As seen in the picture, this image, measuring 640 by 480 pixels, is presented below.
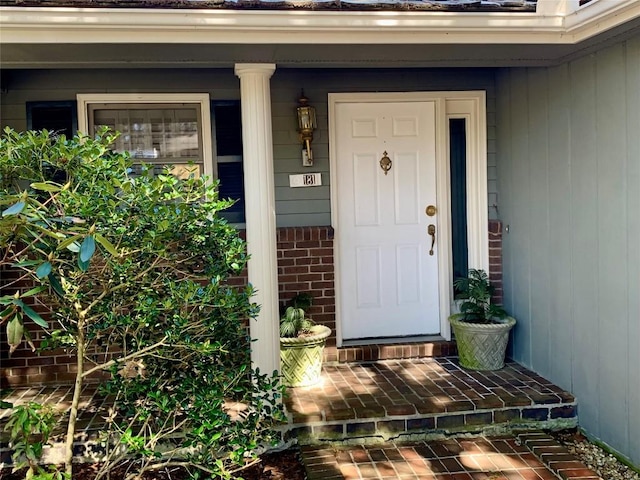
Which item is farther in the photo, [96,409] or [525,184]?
[525,184]

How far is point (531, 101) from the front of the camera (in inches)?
189

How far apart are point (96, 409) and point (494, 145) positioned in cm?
381

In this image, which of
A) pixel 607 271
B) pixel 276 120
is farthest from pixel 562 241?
pixel 276 120

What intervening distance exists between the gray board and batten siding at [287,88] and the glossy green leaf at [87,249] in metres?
3.19

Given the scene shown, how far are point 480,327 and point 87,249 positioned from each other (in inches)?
141

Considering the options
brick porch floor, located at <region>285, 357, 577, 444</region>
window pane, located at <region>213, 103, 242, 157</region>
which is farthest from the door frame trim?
window pane, located at <region>213, 103, 242, 157</region>

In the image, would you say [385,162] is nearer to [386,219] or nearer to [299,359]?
[386,219]

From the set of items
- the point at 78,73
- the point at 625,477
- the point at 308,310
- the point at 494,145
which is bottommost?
the point at 625,477

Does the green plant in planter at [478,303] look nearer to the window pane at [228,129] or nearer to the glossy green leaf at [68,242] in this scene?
the window pane at [228,129]

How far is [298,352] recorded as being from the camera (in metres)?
4.68

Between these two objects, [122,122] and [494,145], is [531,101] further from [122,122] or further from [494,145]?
[122,122]

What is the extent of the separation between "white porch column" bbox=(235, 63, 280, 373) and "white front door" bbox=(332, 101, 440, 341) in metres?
1.31

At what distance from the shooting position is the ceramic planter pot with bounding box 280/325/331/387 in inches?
183

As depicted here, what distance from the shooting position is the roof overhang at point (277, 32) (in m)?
3.48
